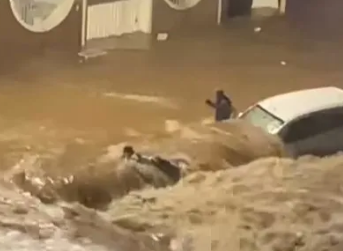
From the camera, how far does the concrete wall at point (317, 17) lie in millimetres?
2656

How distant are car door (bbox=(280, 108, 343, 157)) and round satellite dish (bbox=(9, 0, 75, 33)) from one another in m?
1.25

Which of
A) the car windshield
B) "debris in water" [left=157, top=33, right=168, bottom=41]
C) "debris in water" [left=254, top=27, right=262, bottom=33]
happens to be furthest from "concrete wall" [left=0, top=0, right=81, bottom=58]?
the car windshield

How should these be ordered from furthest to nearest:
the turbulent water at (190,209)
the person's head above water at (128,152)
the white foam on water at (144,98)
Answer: the white foam on water at (144,98) < the person's head above water at (128,152) < the turbulent water at (190,209)

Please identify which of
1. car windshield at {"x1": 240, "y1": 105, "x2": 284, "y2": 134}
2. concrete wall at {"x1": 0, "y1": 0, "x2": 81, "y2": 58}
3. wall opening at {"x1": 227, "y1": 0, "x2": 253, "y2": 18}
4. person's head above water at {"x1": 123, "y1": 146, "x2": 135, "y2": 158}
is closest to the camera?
person's head above water at {"x1": 123, "y1": 146, "x2": 135, "y2": 158}

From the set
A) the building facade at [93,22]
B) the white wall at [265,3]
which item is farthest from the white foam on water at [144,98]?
the white wall at [265,3]

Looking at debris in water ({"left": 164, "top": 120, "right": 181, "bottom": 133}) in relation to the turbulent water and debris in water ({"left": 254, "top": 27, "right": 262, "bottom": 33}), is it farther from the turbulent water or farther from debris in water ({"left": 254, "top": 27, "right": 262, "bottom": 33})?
debris in water ({"left": 254, "top": 27, "right": 262, "bottom": 33})

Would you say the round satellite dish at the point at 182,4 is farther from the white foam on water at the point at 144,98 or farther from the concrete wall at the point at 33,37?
the white foam on water at the point at 144,98

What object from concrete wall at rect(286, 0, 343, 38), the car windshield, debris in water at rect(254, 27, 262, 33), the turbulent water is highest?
the turbulent water

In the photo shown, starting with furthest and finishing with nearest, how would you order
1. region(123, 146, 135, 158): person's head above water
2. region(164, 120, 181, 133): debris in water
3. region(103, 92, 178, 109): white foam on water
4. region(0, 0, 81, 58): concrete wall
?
1. region(0, 0, 81, 58): concrete wall
2. region(103, 92, 178, 109): white foam on water
3. region(164, 120, 181, 133): debris in water
4. region(123, 146, 135, 158): person's head above water

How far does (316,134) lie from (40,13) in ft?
4.28

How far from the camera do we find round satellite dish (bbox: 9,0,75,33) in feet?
7.41

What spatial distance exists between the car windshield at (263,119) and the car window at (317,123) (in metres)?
0.02

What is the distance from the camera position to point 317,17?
9.17ft

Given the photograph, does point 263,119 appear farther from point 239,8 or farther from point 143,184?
point 239,8
